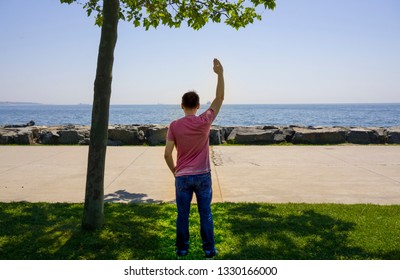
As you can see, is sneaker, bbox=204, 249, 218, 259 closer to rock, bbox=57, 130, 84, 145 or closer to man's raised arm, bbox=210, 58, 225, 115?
man's raised arm, bbox=210, 58, 225, 115

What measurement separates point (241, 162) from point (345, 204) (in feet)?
15.3

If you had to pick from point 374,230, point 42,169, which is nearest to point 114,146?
point 42,169

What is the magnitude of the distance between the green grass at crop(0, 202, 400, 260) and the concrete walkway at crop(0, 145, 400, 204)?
2.44 feet

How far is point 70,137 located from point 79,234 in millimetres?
11600

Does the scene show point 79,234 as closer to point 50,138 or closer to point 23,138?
point 50,138

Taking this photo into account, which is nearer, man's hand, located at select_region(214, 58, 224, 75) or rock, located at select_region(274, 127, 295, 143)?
man's hand, located at select_region(214, 58, 224, 75)

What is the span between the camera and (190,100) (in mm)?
4047

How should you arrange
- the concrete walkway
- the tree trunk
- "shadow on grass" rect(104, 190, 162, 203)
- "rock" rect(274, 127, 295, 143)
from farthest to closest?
"rock" rect(274, 127, 295, 143), the concrete walkway, "shadow on grass" rect(104, 190, 162, 203), the tree trunk

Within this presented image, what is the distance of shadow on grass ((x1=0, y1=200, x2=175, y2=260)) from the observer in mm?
4482

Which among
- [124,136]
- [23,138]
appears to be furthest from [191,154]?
[23,138]

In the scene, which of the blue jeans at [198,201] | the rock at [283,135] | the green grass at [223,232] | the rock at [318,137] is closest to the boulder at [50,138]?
the rock at [283,135]

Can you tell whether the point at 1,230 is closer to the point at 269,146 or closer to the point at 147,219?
the point at 147,219

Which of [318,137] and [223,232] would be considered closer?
[223,232]

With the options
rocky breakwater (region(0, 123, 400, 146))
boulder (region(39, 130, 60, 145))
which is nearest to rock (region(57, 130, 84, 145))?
rocky breakwater (region(0, 123, 400, 146))
